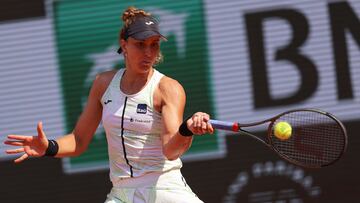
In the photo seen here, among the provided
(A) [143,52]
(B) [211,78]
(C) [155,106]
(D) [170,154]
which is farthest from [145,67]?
(B) [211,78]

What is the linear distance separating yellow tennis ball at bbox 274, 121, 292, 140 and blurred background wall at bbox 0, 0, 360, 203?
2.70m

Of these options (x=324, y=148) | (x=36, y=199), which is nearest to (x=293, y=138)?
(x=324, y=148)

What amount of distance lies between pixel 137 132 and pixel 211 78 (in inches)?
110

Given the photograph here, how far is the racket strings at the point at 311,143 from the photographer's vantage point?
14.9 feet

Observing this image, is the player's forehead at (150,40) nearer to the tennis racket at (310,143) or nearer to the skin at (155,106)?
the skin at (155,106)

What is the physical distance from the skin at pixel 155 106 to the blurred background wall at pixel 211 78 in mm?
2575

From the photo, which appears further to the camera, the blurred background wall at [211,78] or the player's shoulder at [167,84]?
the blurred background wall at [211,78]

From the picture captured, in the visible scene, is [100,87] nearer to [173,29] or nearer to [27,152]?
[27,152]

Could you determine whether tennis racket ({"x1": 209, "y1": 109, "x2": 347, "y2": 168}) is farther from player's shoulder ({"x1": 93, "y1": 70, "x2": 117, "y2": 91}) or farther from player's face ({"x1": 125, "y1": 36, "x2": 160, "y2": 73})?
player's shoulder ({"x1": 93, "y1": 70, "x2": 117, "y2": 91})

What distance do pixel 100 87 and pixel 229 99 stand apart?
2.66 m

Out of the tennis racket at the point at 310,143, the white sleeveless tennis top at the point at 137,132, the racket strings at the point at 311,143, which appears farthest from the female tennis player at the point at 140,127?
the racket strings at the point at 311,143

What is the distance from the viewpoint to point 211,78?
6.96 m

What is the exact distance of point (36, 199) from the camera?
23.1 feet

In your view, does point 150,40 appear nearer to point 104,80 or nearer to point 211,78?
point 104,80
